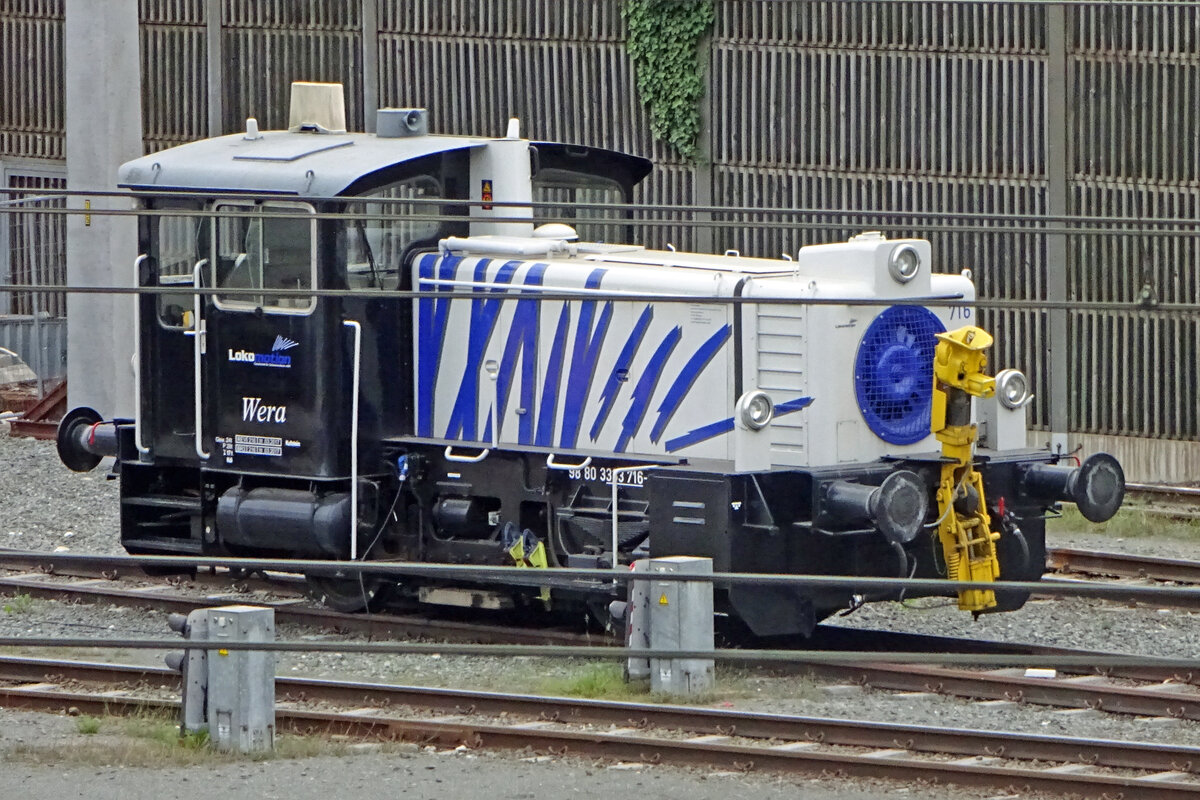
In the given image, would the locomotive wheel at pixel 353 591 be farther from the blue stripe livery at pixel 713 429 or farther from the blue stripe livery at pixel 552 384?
the blue stripe livery at pixel 713 429

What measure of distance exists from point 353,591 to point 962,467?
3.58 meters

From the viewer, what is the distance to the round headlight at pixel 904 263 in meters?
9.51

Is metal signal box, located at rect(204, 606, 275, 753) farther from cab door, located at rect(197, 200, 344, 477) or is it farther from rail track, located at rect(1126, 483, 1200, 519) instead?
rail track, located at rect(1126, 483, 1200, 519)

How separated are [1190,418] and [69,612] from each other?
28.1 feet

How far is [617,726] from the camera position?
28.4ft

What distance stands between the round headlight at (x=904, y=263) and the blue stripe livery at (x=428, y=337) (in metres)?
2.43

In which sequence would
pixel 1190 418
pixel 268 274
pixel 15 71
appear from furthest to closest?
pixel 15 71
pixel 1190 418
pixel 268 274

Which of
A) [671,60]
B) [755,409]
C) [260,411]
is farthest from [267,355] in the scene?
[671,60]

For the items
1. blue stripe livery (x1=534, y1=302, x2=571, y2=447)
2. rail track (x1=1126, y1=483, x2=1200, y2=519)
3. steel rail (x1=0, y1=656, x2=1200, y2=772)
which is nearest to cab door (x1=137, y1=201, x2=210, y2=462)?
steel rail (x1=0, y1=656, x2=1200, y2=772)

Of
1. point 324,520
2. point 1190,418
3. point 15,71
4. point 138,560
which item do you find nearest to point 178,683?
point 324,520

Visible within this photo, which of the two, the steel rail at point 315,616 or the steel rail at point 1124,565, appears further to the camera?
the steel rail at point 1124,565

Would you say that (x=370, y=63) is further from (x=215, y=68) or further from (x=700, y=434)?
(x=700, y=434)

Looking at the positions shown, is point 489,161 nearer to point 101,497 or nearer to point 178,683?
point 178,683

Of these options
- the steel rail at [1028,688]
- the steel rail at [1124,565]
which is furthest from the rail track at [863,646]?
the steel rail at [1124,565]
